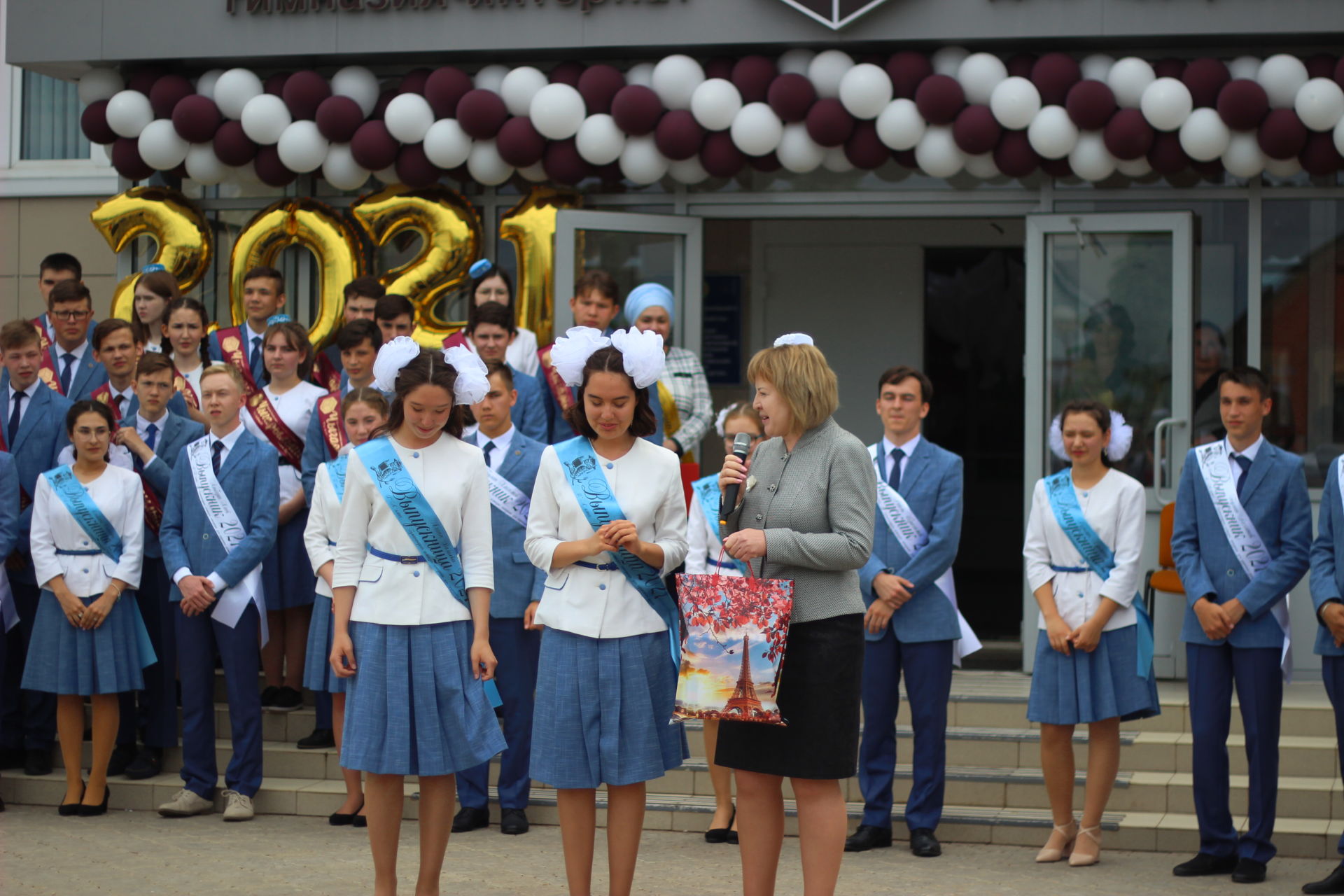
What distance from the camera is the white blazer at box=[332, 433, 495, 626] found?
4.40m

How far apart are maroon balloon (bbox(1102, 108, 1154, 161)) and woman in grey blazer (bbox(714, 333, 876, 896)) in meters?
3.67

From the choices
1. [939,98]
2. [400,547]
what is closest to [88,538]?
[400,547]

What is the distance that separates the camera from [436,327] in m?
8.14

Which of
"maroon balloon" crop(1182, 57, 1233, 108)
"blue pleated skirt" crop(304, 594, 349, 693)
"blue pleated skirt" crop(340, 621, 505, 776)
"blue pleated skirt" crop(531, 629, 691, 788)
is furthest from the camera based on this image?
"maroon balloon" crop(1182, 57, 1233, 108)

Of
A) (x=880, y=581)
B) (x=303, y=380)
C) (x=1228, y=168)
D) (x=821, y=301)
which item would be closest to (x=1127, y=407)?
(x=1228, y=168)

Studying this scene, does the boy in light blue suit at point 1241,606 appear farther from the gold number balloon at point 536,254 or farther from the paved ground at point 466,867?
the gold number balloon at point 536,254

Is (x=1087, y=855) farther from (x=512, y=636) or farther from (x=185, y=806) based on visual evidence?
(x=185, y=806)

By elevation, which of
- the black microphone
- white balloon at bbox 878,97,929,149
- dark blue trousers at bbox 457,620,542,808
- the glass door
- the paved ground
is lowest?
the paved ground

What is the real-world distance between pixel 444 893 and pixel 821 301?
6.33m

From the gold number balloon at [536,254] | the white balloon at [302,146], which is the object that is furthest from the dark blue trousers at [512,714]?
the white balloon at [302,146]

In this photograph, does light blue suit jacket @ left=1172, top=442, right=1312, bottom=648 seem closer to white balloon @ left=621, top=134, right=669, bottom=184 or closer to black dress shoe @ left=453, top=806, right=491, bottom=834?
black dress shoe @ left=453, top=806, right=491, bottom=834

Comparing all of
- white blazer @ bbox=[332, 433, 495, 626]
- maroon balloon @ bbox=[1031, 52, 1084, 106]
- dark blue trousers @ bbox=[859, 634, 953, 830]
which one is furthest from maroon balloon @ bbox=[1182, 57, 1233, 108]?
white blazer @ bbox=[332, 433, 495, 626]

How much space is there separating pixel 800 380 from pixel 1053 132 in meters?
3.74

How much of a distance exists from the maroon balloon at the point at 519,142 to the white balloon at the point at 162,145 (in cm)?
178
